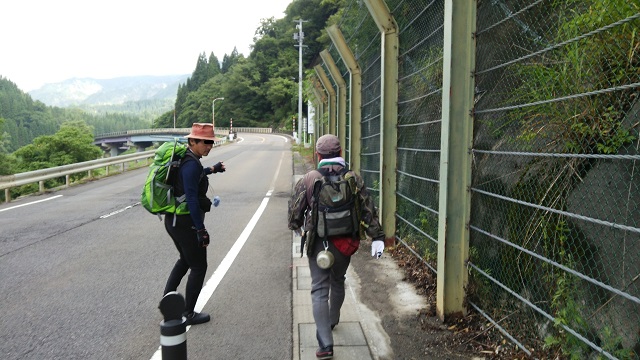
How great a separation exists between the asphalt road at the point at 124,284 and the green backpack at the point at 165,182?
0.93 meters

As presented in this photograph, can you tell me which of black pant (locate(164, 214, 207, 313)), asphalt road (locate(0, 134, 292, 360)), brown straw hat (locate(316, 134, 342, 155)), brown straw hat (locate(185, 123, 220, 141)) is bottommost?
asphalt road (locate(0, 134, 292, 360))

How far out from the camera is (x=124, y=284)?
19.2ft

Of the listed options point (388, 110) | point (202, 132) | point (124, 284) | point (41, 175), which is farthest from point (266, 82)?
point (202, 132)

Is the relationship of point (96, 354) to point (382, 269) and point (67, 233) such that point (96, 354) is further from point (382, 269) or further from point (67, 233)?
point (67, 233)

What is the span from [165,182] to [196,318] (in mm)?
1258

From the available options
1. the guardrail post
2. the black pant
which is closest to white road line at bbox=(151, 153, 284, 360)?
the black pant

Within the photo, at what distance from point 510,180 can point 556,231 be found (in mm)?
689

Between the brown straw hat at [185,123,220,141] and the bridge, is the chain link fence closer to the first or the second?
the brown straw hat at [185,123,220,141]

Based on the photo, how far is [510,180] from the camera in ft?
12.4

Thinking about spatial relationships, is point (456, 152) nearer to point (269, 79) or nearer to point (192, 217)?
point (192, 217)

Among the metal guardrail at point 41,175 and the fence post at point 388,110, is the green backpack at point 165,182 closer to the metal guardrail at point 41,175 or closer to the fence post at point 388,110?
the fence post at point 388,110

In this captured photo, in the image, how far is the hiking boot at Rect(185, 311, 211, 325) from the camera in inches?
181

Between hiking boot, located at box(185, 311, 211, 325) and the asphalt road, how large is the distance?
3.3 inches

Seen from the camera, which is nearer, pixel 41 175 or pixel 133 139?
pixel 41 175
